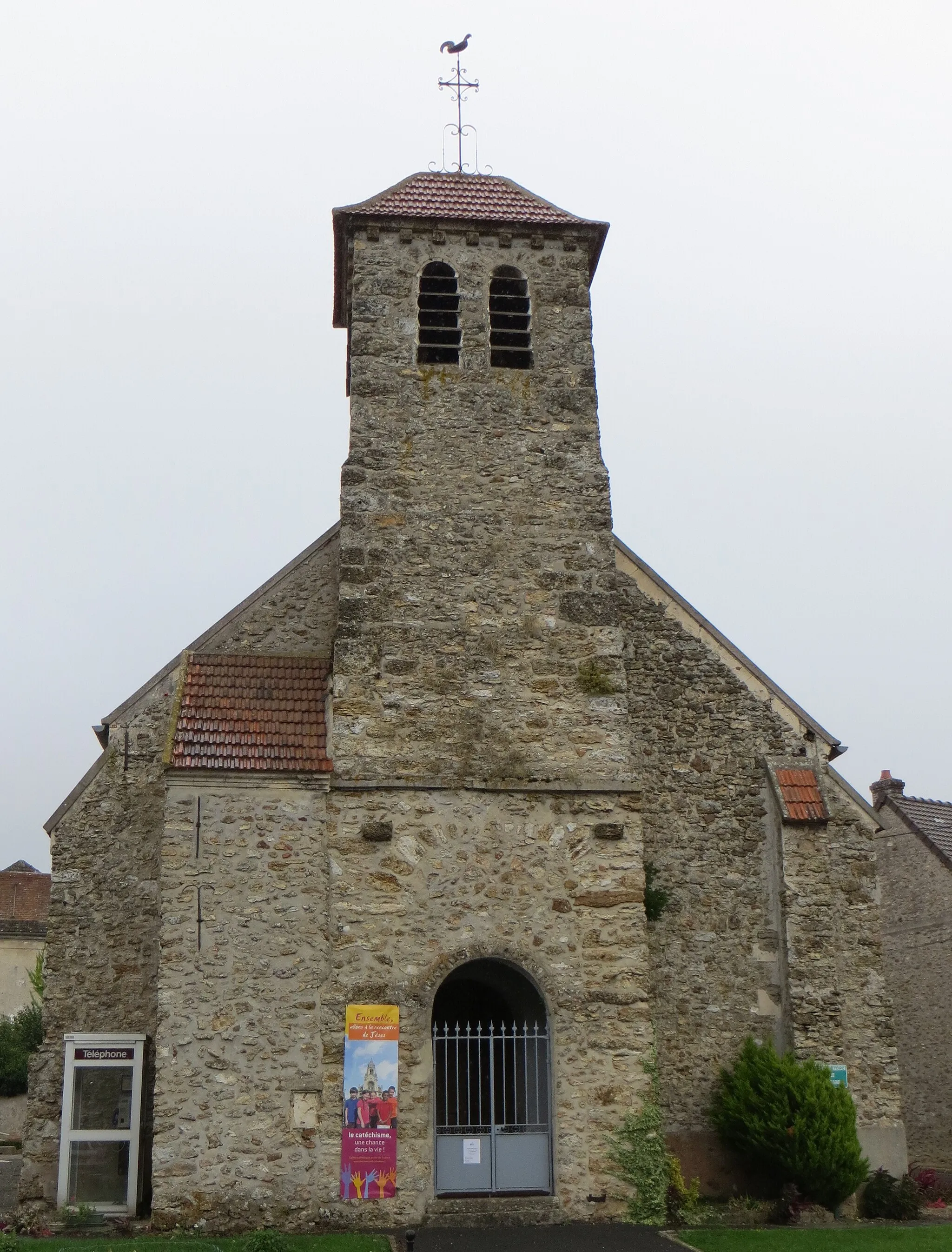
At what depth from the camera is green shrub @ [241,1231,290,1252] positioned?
9547 mm

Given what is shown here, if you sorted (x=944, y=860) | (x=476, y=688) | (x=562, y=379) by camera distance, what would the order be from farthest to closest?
(x=944, y=860) → (x=562, y=379) → (x=476, y=688)

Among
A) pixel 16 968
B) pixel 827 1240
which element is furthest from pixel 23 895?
pixel 827 1240

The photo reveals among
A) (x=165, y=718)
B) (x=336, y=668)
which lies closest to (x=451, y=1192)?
(x=336, y=668)

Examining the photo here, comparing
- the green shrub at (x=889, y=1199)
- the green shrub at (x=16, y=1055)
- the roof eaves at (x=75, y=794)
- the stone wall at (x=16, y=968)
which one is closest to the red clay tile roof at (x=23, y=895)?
the stone wall at (x=16, y=968)

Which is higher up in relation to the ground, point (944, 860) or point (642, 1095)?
point (944, 860)

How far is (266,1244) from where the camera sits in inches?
379

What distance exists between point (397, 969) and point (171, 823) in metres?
2.73

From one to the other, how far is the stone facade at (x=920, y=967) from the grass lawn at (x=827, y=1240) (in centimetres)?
977

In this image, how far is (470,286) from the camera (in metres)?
15.3

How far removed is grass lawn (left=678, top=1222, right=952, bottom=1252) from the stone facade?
9.77 metres

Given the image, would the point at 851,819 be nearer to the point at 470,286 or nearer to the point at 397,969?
the point at 397,969

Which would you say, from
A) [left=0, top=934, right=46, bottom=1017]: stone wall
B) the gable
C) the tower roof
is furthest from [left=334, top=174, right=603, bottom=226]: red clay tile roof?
[left=0, top=934, right=46, bottom=1017]: stone wall

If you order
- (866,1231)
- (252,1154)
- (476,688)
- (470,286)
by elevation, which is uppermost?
(470,286)

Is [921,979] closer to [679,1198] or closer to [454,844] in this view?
[679,1198]
